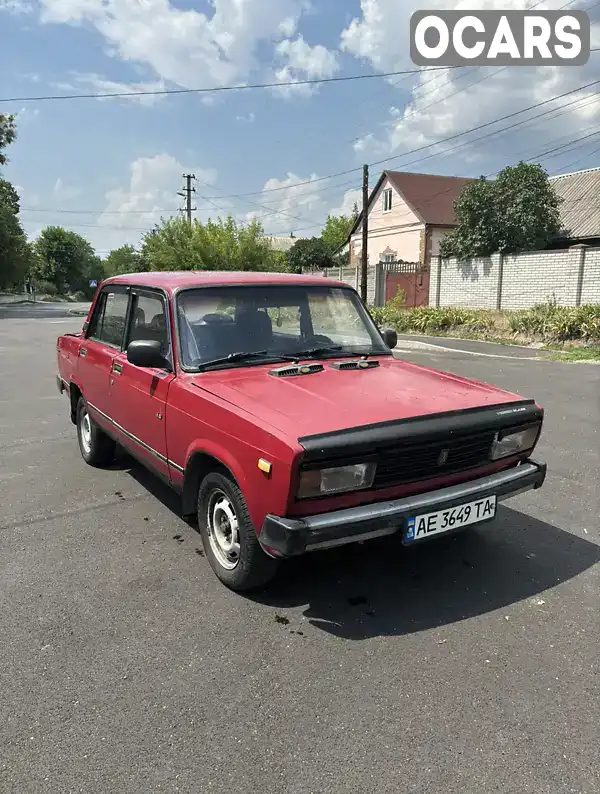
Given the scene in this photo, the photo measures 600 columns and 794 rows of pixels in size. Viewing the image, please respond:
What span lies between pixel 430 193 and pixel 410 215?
2725 millimetres

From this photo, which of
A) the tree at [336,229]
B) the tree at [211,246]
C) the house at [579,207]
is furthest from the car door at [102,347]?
the tree at [336,229]

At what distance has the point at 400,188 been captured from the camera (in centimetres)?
3556

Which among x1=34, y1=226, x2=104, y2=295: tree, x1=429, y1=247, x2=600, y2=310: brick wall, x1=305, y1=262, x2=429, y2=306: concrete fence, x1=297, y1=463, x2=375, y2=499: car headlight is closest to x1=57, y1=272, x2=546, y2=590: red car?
x1=297, y1=463, x2=375, y2=499: car headlight

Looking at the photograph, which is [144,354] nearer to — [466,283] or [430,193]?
[466,283]

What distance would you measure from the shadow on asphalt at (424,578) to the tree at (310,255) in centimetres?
4530

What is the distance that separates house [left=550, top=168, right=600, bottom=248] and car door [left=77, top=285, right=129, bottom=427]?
76.8 feet

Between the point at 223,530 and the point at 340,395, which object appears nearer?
→ the point at 340,395

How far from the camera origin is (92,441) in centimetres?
549

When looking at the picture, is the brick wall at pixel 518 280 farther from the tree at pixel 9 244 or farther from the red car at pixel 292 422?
the tree at pixel 9 244

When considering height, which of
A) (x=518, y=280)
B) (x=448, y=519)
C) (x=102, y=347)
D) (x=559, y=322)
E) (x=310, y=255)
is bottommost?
(x=448, y=519)

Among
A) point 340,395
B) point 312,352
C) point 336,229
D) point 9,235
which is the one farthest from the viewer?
point 336,229

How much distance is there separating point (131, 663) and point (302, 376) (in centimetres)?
179

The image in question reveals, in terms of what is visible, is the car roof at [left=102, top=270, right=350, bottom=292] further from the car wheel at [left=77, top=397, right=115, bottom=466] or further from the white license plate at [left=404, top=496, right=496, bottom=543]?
the white license plate at [left=404, top=496, right=496, bottom=543]

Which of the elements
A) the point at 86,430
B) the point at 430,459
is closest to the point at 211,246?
the point at 86,430
